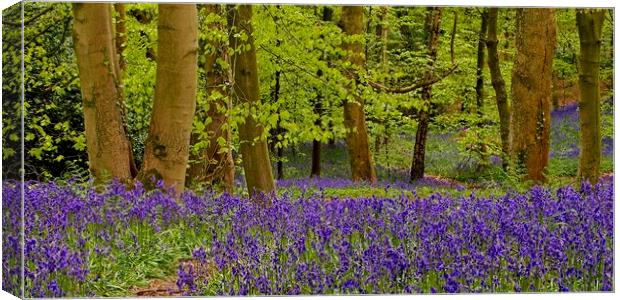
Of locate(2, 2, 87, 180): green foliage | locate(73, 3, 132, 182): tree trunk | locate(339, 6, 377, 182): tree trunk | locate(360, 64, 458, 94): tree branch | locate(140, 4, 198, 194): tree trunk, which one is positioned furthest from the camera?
locate(360, 64, 458, 94): tree branch

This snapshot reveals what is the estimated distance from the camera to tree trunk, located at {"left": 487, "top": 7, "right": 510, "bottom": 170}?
333 inches

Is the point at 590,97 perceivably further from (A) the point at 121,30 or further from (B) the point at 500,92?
(A) the point at 121,30

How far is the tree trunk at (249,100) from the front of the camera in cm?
805

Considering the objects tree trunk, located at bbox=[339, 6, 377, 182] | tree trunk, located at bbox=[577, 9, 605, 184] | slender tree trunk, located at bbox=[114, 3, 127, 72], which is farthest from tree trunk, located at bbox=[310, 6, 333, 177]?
tree trunk, located at bbox=[577, 9, 605, 184]

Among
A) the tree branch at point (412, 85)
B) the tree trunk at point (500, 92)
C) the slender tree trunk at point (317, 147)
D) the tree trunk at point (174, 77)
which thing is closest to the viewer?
the tree trunk at point (174, 77)

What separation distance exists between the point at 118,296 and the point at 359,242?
5.72 feet

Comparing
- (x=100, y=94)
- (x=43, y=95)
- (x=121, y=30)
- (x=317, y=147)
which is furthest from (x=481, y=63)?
(x=43, y=95)

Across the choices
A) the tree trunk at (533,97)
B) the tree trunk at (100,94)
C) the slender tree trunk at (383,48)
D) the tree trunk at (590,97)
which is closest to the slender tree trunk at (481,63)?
the tree trunk at (533,97)

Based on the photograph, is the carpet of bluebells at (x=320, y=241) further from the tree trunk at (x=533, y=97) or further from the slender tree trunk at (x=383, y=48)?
the slender tree trunk at (x=383, y=48)

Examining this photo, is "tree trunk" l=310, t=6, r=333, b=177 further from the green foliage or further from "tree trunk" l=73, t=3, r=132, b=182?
the green foliage

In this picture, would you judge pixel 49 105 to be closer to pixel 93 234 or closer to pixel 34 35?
pixel 34 35

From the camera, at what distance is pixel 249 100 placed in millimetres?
8023

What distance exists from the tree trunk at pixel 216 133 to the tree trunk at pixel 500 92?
2677mm

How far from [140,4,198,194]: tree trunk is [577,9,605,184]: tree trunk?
3.32 m
